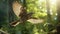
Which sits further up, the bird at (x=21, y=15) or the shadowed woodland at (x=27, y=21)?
the bird at (x=21, y=15)

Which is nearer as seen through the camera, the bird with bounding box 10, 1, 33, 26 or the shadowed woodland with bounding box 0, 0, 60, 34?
the bird with bounding box 10, 1, 33, 26

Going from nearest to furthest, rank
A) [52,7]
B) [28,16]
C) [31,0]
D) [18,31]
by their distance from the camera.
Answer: [28,16], [18,31], [52,7], [31,0]

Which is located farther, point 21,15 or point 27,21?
point 27,21

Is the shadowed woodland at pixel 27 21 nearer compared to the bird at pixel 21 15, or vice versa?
the bird at pixel 21 15

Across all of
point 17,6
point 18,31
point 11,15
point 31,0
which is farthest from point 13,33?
point 31,0

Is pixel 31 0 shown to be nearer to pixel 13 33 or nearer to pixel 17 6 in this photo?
pixel 13 33

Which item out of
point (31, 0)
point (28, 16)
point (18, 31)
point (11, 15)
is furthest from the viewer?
point (31, 0)

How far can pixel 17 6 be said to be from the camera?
1.90ft

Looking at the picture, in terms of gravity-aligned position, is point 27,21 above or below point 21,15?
below

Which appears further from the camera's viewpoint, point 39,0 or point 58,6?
point 39,0

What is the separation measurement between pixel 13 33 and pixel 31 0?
544 mm

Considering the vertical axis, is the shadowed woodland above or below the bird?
below

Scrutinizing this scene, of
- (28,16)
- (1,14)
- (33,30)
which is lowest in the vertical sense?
(33,30)

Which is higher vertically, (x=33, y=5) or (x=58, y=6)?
(x=58, y=6)
